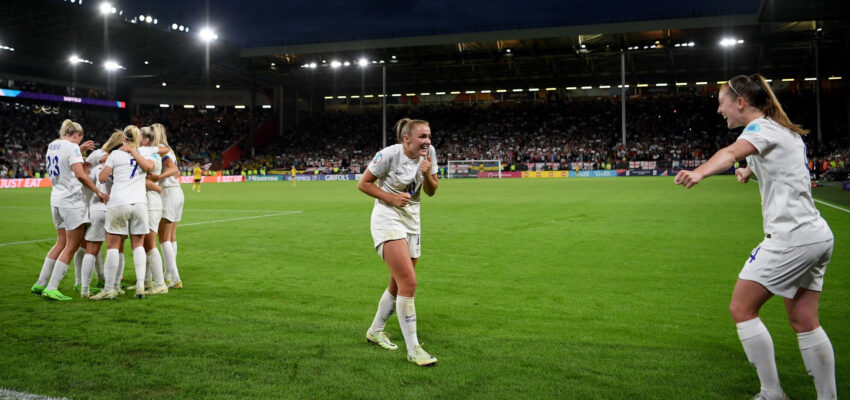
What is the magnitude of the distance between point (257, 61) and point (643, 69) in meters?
37.0

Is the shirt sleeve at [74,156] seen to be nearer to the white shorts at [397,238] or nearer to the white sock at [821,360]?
the white shorts at [397,238]

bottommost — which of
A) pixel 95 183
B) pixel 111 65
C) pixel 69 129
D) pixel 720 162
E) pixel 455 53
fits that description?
pixel 95 183

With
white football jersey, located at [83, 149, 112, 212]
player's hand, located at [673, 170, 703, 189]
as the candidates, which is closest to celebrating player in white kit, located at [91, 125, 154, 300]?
white football jersey, located at [83, 149, 112, 212]

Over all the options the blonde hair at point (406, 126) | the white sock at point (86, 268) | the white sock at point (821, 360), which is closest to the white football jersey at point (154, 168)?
the white sock at point (86, 268)

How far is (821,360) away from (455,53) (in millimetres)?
51364

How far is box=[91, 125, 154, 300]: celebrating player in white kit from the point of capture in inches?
256

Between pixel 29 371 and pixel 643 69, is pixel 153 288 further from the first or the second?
pixel 643 69

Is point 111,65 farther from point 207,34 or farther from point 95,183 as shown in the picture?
point 95,183

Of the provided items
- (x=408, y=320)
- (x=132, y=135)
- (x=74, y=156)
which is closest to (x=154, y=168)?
(x=132, y=135)

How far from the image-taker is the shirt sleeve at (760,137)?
3.32 metres

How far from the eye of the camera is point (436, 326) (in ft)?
18.4

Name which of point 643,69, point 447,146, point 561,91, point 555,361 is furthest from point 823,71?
point 555,361

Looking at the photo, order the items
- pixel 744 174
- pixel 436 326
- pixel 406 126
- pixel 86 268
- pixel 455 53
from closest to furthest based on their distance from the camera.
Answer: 1. pixel 744 174
2. pixel 406 126
3. pixel 436 326
4. pixel 86 268
5. pixel 455 53

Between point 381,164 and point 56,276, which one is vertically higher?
point 381,164
